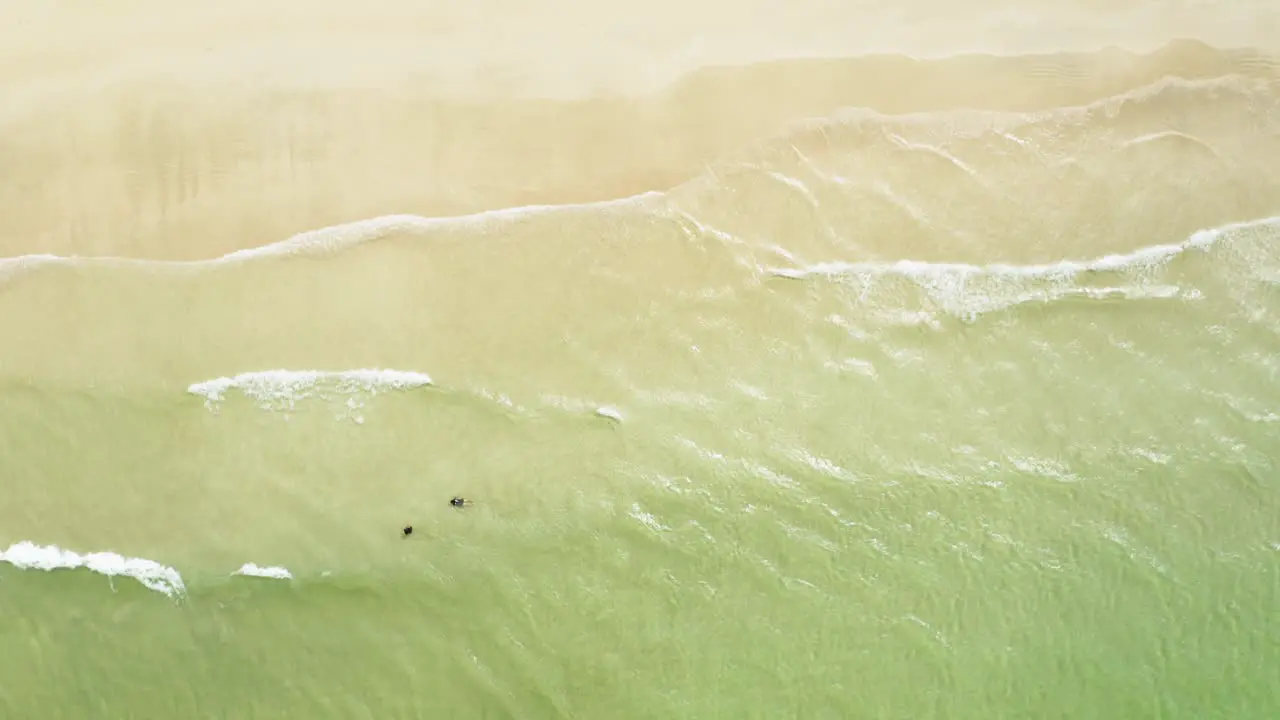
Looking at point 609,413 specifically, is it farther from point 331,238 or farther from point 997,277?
point 997,277

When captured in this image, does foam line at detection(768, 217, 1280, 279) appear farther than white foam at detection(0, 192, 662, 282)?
Yes

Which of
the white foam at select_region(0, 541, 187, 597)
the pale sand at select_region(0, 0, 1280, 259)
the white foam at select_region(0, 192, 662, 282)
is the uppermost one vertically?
the pale sand at select_region(0, 0, 1280, 259)

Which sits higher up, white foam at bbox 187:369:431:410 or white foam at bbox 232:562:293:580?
white foam at bbox 187:369:431:410

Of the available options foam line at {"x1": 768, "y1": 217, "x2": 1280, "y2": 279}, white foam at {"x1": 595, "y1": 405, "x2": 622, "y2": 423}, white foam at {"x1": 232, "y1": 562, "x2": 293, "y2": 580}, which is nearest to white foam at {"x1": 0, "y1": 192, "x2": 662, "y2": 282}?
white foam at {"x1": 595, "y1": 405, "x2": 622, "y2": 423}

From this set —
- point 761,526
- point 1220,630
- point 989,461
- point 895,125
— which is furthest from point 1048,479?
point 895,125

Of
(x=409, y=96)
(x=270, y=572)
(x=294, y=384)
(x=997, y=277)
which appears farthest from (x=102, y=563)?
(x=997, y=277)

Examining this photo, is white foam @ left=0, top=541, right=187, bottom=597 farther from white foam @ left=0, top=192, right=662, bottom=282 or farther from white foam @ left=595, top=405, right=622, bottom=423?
white foam @ left=595, top=405, right=622, bottom=423
